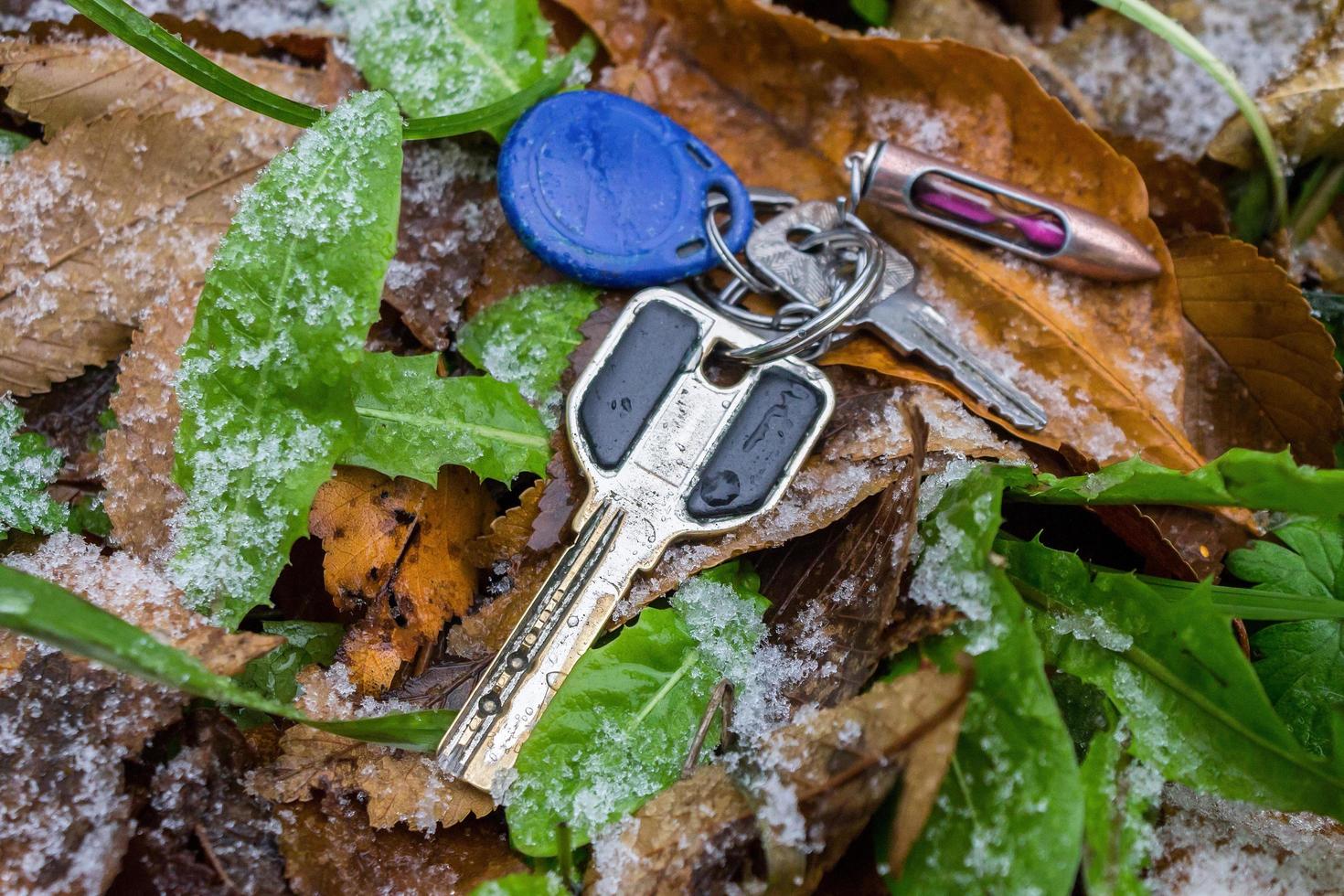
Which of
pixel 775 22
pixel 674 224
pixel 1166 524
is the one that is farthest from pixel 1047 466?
pixel 775 22

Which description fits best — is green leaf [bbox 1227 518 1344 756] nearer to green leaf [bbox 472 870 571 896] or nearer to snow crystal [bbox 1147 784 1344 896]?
snow crystal [bbox 1147 784 1344 896]

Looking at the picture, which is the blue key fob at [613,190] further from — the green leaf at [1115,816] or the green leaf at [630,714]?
the green leaf at [1115,816]

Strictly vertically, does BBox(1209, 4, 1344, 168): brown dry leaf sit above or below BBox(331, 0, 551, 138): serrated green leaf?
above

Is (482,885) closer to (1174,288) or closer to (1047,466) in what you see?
(1047,466)

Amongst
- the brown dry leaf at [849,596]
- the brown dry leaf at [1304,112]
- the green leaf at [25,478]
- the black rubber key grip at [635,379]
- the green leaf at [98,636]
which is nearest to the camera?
the green leaf at [98,636]

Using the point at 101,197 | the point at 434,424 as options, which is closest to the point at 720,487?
the point at 434,424

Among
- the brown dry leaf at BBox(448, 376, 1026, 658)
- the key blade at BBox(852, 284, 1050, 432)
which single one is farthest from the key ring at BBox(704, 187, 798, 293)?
the brown dry leaf at BBox(448, 376, 1026, 658)

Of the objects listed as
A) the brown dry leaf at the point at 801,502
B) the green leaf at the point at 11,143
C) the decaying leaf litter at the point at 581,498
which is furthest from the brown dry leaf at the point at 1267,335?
the green leaf at the point at 11,143
